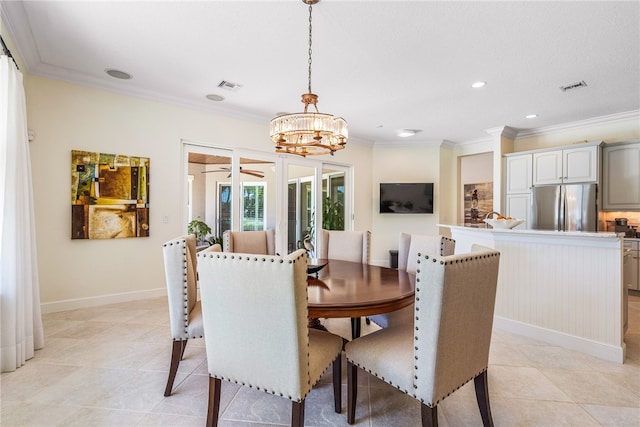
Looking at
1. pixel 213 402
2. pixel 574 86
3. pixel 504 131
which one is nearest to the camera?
pixel 213 402

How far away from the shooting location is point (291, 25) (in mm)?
2434

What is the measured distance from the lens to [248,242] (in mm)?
3283

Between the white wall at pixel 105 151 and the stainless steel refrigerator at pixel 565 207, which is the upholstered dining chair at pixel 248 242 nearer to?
the white wall at pixel 105 151

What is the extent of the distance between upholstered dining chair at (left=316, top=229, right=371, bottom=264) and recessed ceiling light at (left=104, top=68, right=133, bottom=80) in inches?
107

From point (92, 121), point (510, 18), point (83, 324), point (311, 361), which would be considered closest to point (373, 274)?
point (311, 361)

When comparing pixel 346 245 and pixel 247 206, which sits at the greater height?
pixel 247 206

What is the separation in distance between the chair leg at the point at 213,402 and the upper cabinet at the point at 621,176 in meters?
5.48

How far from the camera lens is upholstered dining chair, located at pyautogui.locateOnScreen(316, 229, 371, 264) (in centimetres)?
311

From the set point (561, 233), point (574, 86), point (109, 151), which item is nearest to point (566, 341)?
point (561, 233)

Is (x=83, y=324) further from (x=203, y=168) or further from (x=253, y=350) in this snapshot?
(x=253, y=350)

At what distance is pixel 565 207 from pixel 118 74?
19.9ft

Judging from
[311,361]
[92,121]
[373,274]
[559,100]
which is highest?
[559,100]

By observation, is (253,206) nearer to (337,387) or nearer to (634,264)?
(337,387)

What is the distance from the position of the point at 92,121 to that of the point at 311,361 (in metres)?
3.72
